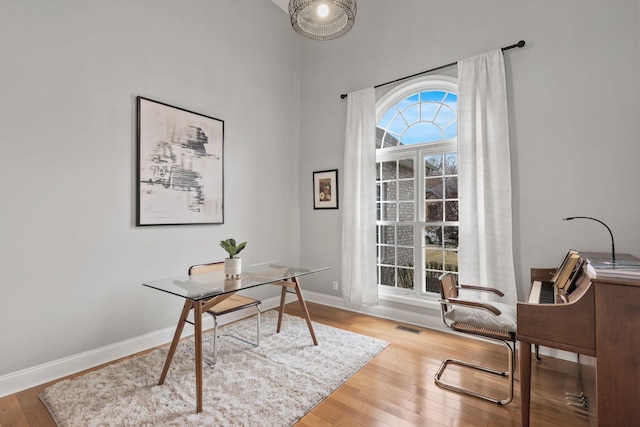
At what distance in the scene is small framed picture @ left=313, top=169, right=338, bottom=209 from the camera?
13.1 feet

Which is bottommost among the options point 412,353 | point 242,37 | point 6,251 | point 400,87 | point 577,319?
point 412,353

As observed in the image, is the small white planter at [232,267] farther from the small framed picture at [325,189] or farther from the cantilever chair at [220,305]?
the small framed picture at [325,189]

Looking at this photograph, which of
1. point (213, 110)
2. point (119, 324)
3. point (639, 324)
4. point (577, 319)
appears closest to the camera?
point (639, 324)

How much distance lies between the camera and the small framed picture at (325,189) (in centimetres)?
399

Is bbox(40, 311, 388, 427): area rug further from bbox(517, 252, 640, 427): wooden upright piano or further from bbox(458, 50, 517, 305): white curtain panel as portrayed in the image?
bbox(517, 252, 640, 427): wooden upright piano

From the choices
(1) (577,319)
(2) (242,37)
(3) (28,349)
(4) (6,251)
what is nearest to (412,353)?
(1) (577,319)

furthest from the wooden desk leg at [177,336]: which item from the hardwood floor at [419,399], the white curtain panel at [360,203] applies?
the white curtain panel at [360,203]

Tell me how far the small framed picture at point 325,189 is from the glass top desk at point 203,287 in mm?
1408

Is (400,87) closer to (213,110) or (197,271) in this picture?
(213,110)

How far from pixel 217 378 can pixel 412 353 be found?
1.62m

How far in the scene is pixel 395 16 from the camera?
138 inches

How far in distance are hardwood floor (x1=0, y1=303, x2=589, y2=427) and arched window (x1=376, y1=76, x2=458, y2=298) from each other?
95cm

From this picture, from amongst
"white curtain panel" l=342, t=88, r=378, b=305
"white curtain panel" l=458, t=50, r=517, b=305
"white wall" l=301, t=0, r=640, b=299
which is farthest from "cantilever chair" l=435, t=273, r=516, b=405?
"white curtain panel" l=342, t=88, r=378, b=305

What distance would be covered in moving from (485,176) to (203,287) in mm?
2568
